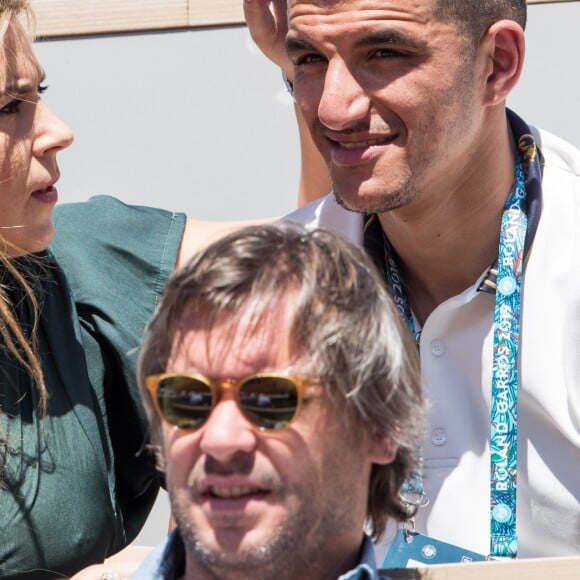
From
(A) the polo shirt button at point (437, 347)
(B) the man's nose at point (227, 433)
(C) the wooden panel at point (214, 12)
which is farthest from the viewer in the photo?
(C) the wooden panel at point (214, 12)

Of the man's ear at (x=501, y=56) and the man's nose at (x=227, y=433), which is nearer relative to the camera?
the man's nose at (x=227, y=433)

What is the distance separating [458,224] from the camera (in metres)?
2.53

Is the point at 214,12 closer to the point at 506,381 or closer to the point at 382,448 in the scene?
the point at 506,381

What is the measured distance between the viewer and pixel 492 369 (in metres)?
2.41

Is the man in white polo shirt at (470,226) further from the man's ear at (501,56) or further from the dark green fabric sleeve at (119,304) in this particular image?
the dark green fabric sleeve at (119,304)

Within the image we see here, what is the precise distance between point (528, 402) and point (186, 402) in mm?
931

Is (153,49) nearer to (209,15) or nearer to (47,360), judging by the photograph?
(209,15)

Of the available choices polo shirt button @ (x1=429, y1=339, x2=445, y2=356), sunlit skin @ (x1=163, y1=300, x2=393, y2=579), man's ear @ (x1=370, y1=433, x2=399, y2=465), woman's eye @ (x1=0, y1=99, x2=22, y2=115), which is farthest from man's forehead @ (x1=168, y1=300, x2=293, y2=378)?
woman's eye @ (x1=0, y1=99, x2=22, y2=115)

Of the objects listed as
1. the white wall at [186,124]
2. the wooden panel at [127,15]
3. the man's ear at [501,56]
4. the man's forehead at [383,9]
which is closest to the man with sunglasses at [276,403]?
the man's forehead at [383,9]

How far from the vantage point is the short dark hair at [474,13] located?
2365 millimetres

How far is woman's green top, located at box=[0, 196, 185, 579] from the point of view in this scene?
2346mm

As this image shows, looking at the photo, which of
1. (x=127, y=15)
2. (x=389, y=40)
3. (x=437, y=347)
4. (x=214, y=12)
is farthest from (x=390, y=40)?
(x=127, y=15)

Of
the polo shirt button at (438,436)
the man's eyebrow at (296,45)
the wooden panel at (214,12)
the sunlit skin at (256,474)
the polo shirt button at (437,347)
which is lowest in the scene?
the sunlit skin at (256,474)

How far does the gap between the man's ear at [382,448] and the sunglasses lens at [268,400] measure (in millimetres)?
187
